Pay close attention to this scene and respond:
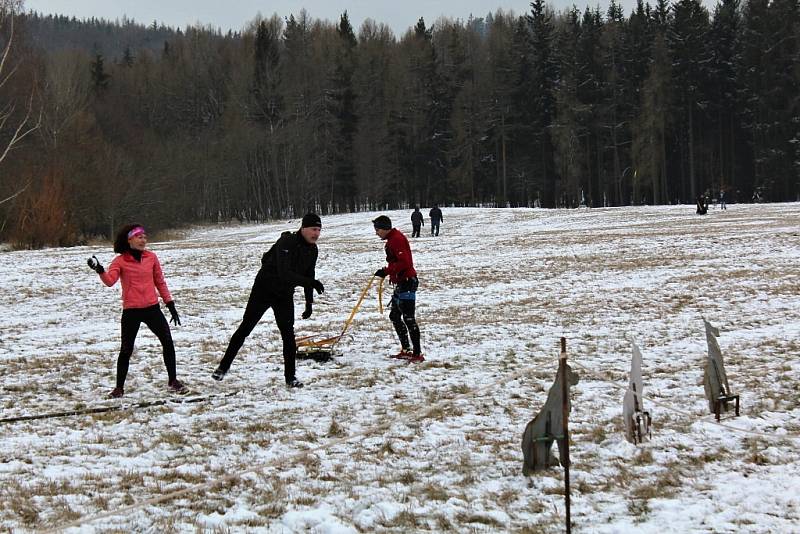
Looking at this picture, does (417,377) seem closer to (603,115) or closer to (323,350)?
(323,350)

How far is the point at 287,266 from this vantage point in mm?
7754

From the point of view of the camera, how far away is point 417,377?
8430mm

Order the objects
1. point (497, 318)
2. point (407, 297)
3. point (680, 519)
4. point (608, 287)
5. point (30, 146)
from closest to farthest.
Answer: point (680, 519)
point (407, 297)
point (497, 318)
point (608, 287)
point (30, 146)

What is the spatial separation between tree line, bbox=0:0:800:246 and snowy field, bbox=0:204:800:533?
38791mm

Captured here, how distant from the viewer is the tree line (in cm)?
5628

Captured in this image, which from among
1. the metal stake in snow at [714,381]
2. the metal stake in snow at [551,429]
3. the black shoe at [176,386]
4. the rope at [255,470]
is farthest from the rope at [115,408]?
the metal stake in snow at [714,381]

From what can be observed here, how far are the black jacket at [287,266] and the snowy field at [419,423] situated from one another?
1.25 m

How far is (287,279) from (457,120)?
61.0 m

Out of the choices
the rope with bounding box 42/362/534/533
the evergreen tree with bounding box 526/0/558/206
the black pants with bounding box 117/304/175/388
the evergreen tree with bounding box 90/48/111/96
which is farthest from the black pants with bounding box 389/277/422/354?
the evergreen tree with bounding box 90/48/111/96

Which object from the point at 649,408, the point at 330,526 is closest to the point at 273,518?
the point at 330,526

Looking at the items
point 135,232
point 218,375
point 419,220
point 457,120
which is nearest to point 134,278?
point 135,232

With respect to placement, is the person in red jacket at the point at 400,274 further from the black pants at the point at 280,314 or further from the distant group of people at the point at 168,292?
the black pants at the point at 280,314

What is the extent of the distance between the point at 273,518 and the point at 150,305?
4.04 metres

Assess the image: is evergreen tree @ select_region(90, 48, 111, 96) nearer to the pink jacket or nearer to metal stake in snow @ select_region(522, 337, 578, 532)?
the pink jacket
